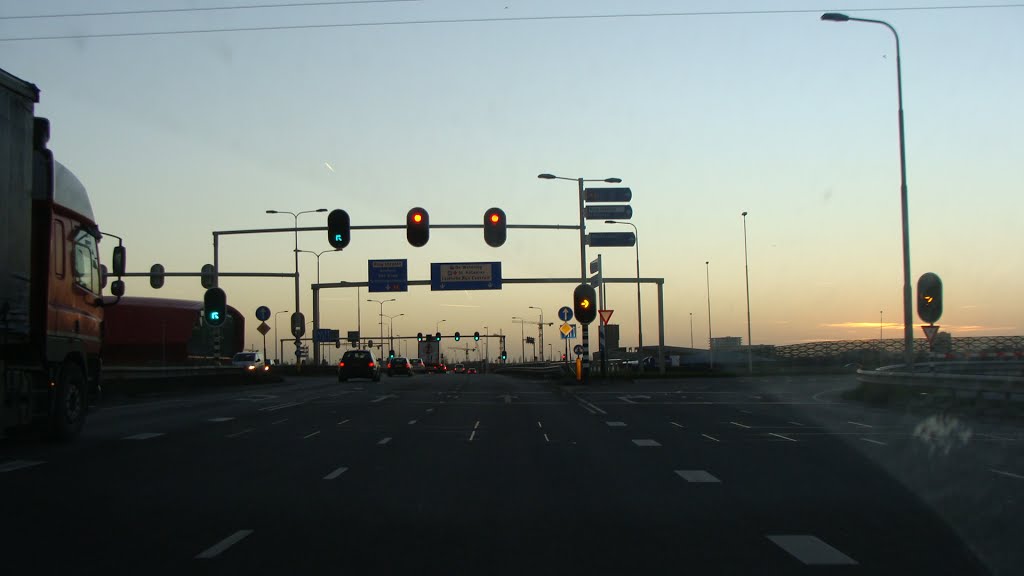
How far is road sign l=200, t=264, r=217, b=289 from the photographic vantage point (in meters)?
38.9

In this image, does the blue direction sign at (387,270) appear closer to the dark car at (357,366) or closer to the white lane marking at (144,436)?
the dark car at (357,366)

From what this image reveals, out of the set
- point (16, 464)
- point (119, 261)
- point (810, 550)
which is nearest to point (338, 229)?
point (119, 261)

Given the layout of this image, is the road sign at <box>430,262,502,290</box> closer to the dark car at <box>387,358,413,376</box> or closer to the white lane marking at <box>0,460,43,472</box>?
the dark car at <box>387,358,413,376</box>

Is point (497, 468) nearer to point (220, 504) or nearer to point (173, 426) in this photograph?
point (220, 504)

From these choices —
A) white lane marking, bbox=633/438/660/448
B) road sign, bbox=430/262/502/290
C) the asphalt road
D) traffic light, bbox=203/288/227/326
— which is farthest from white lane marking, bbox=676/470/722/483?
road sign, bbox=430/262/502/290

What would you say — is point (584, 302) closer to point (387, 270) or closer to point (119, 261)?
point (387, 270)

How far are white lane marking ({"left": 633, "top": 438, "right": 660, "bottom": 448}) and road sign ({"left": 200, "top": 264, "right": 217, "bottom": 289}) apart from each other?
25.0 m

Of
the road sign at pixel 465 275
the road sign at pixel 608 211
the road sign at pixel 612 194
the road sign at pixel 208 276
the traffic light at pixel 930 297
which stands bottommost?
the traffic light at pixel 930 297

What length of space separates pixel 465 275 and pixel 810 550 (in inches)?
1874

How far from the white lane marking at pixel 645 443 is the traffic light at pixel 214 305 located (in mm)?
25893

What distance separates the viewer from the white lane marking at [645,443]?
693 inches

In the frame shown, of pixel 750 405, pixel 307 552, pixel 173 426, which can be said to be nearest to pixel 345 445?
pixel 173 426

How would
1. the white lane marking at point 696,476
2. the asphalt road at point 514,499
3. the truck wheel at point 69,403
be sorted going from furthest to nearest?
the truck wheel at point 69,403, the white lane marking at point 696,476, the asphalt road at point 514,499

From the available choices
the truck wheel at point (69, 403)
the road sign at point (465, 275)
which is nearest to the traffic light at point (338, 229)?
the truck wheel at point (69, 403)
